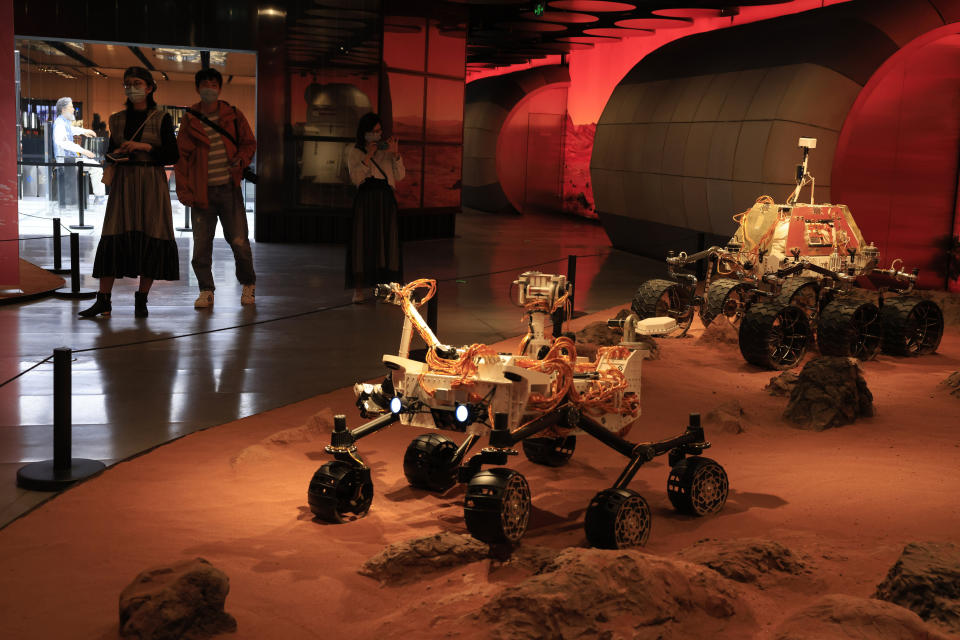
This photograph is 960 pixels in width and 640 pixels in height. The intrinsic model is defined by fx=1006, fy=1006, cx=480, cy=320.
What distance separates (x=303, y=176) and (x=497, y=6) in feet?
14.8

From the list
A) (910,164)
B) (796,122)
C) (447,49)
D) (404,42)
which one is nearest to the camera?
(796,122)

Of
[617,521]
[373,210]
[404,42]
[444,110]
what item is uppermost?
[404,42]

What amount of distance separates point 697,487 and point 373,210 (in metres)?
5.96

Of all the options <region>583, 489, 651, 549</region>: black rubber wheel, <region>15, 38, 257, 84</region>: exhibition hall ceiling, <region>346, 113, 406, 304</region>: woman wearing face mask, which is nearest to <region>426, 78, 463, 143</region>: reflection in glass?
<region>15, 38, 257, 84</region>: exhibition hall ceiling

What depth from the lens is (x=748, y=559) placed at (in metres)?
3.75

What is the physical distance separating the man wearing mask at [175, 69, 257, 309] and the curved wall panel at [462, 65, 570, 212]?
51.7ft

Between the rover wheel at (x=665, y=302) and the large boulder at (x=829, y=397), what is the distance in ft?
9.65

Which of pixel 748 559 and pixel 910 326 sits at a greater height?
pixel 910 326

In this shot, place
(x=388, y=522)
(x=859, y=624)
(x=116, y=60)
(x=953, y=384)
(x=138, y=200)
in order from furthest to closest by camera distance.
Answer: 1. (x=116, y=60)
2. (x=138, y=200)
3. (x=953, y=384)
4. (x=388, y=522)
5. (x=859, y=624)

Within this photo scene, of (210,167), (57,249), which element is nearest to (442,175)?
(57,249)

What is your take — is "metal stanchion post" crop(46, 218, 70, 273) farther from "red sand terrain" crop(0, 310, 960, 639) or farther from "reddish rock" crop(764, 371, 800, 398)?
"reddish rock" crop(764, 371, 800, 398)

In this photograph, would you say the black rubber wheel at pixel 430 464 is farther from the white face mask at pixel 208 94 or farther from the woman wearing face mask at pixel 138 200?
the white face mask at pixel 208 94

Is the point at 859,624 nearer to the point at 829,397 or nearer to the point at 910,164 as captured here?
the point at 829,397

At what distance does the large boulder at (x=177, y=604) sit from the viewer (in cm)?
312
